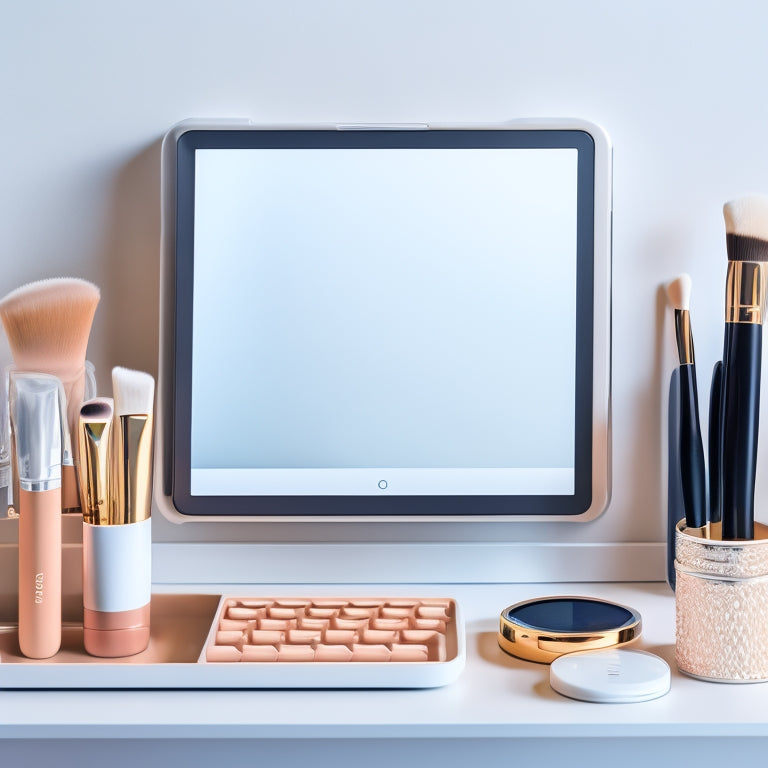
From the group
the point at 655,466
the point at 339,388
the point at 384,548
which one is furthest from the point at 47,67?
the point at 655,466

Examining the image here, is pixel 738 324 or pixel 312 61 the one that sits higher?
pixel 312 61

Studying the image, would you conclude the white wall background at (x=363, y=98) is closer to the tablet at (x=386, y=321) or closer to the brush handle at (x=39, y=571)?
the tablet at (x=386, y=321)

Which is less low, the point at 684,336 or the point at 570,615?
the point at 684,336

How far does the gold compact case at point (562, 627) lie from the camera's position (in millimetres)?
516

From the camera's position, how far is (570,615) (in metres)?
0.56

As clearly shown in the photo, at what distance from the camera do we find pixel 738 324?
50 centimetres

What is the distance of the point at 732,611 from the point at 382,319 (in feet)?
1.14

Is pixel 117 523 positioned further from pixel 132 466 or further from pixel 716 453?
pixel 716 453

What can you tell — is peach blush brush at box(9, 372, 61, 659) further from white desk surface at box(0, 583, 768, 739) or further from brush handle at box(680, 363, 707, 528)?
brush handle at box(680, 363, 707, 528)

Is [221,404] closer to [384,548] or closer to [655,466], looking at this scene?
[384,548]

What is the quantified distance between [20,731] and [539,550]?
1.38 ft

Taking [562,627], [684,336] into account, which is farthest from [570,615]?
[684,336]

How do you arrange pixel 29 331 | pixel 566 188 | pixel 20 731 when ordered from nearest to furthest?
pixel 20 731
pixel 29 331
pixel 566 188

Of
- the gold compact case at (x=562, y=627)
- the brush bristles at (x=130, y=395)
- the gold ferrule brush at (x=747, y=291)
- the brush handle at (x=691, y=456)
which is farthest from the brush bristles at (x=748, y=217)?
the brush bristles at (x=130, y=395)
